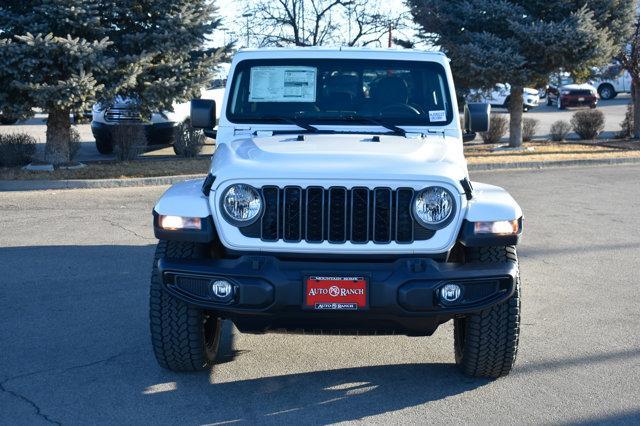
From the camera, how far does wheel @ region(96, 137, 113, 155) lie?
19.8m

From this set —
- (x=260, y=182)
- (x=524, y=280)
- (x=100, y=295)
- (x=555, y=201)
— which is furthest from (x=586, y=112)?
A: (x=260, y=182)

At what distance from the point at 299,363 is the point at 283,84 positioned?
2029mm

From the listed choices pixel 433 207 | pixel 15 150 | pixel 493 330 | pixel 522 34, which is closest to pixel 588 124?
pixel 522 34

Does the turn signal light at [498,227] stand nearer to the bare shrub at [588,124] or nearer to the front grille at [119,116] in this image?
the front grille at [119,116]

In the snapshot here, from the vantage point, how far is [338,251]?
4930mm

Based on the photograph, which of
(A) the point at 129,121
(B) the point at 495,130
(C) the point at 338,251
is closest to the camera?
(C) the point at 338,251

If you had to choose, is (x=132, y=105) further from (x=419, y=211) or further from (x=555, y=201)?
(x=419, y=211)

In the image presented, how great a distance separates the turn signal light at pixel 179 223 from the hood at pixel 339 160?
262 mm

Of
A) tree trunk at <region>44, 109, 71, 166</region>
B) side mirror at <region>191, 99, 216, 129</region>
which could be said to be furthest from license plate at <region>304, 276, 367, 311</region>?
tree trunk at <region>44, 109, 71, 166</region>

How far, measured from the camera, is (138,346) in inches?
238

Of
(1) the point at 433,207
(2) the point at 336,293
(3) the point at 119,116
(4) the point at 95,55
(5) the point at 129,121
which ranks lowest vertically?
(2) the point at 336,293

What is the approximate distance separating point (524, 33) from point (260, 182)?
16109 millimetres

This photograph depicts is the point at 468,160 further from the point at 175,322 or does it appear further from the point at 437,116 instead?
the point at 175,322

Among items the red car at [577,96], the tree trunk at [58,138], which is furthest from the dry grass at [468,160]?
the red car at [577,96]
